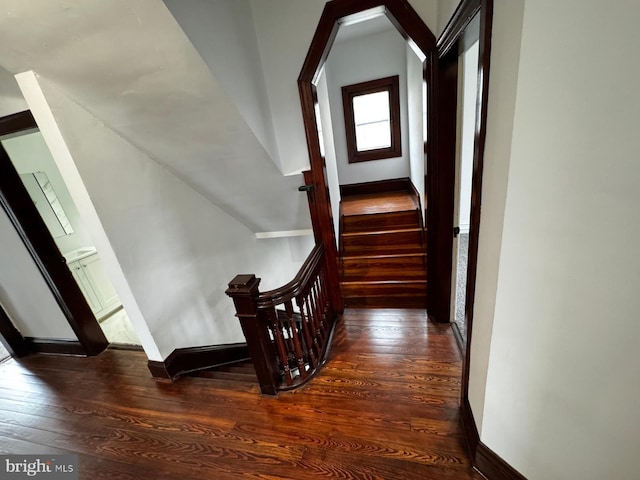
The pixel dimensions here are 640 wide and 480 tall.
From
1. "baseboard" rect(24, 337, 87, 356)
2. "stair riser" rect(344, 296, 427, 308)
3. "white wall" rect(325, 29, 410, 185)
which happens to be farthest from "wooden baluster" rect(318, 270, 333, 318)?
"white wall" rect(325, 29, 410, 185)

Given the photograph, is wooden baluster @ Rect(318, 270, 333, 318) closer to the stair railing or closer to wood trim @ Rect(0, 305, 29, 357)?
the stair railing

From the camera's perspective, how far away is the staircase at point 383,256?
262 centimetres

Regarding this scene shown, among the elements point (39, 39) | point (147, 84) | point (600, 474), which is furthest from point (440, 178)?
point (39, 39)

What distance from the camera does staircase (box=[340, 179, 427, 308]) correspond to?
262 cm

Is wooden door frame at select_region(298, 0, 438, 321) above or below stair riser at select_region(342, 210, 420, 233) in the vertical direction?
above

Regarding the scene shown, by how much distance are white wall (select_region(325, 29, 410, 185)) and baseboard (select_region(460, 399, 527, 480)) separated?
142 inches

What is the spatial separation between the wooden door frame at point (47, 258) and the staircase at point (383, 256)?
7.92ft

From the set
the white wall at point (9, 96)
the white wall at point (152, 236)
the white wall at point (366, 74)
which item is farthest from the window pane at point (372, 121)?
the white wall at point (9, 96)

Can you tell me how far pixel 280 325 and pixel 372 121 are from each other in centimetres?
363

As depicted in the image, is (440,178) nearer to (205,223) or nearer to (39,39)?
(205,223)

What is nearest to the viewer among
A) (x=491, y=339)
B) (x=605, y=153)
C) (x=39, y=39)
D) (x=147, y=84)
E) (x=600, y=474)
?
(x=605, y=153)

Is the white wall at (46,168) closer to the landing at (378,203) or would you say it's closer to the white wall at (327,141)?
the white wall at (327,141)

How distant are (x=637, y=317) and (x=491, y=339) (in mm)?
Result: 418

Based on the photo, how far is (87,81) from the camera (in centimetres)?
134
